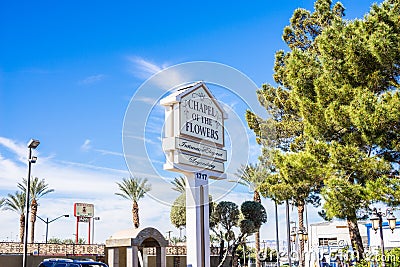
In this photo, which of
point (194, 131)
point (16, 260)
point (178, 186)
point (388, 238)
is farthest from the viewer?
point (388, 238)

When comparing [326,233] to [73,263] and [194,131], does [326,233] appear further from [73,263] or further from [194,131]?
[194,131]

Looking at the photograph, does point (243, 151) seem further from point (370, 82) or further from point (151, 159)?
point (370, 82)

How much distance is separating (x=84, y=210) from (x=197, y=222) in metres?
38.3

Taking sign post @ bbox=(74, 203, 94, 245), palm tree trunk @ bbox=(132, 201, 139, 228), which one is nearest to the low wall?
palm tree trunk @ bbox=(132, 201, 139, 228)

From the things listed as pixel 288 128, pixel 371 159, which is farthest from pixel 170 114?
pixel 288 128

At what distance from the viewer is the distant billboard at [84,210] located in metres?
49.9

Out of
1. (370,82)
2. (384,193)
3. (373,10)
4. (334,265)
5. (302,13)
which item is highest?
(302,13)

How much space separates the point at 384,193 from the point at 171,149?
5.69m

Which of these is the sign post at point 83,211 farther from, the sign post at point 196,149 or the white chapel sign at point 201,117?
the white chapel sign at point 201,117

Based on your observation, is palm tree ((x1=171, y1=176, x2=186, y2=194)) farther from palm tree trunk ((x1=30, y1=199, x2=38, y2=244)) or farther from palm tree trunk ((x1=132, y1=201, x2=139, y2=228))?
palm tree trunk ((x1=30, y1=199, x2=38, y2=244))

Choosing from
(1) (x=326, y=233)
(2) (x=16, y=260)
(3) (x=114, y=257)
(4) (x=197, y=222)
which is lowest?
(2) (x=16, y=260)

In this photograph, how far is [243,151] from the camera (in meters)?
13.5

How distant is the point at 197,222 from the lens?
574 inches

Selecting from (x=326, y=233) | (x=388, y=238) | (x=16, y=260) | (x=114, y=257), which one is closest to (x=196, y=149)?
(x=114, y=257)
